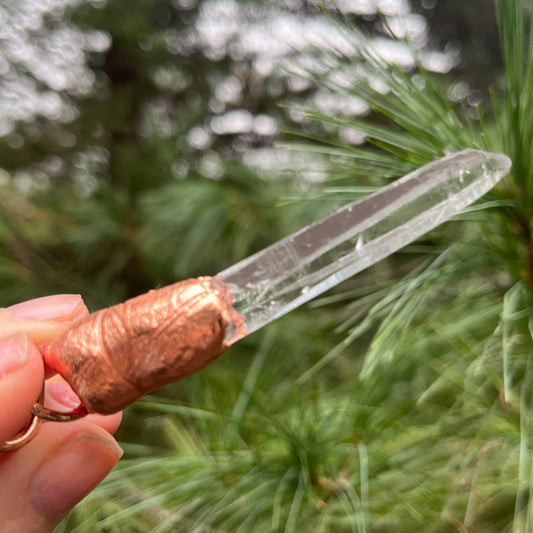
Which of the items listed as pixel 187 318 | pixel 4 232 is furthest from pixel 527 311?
pixel 4 232

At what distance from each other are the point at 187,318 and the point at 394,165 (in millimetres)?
136

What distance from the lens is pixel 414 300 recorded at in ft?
0.81

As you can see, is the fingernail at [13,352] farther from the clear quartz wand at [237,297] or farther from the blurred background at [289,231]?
the blurred background at [289,231]

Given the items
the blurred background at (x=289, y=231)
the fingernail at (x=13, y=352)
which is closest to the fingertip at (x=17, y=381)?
the fingernail at (x=13, y=352)

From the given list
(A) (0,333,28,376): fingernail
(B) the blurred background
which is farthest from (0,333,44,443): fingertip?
(B) the blurred background

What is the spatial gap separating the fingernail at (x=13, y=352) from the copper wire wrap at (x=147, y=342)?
0.02 metres

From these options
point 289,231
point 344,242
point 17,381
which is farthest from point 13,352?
point 289,231

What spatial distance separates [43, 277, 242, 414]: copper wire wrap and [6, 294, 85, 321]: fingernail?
0.16 feet

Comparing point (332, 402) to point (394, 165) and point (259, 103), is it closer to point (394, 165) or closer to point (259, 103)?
point (394, 165)

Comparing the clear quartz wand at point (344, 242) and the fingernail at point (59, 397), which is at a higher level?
the clear quartz wand at point (344, 242)

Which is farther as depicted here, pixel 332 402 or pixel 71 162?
pixel 71 162

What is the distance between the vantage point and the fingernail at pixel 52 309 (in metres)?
0.23

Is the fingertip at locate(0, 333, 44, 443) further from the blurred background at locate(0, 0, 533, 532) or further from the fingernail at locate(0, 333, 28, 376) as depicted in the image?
the blurred background at locate(0, 0, 533, 532)

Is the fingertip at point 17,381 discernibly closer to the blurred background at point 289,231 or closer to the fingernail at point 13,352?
the fingernail at point 13,352
